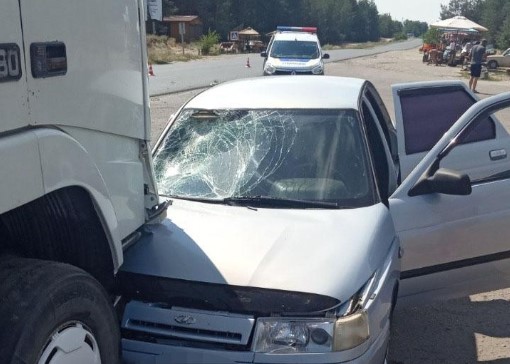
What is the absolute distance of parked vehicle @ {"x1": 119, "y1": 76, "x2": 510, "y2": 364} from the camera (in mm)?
2912

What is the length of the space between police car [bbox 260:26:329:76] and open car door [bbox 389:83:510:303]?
16.4 meters

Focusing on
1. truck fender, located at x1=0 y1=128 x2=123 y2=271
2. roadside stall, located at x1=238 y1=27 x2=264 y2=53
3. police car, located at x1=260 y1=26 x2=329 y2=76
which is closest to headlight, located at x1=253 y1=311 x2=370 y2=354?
truck fender, located at x1=0 y1=128 x2=123 y2=271

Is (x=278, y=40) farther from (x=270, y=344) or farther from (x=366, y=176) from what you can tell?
(x=270, y=344)

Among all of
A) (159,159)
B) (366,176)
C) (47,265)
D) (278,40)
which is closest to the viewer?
(47,265)

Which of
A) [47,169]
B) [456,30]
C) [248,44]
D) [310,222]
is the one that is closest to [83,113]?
[47,169]

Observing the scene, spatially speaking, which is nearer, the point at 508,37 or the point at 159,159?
the point at 159,159

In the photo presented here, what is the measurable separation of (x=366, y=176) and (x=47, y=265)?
2196mm

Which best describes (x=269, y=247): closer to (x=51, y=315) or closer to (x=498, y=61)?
(x=51, y=315)

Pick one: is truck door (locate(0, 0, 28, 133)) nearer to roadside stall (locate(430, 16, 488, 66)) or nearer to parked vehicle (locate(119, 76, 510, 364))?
parked vehicle (locate(119, 76, 510, 364))

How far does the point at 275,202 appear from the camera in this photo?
386cm

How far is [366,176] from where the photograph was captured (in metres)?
4.08

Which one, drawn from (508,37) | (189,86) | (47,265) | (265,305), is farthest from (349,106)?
(508,37)

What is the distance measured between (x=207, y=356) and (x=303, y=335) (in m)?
0.40

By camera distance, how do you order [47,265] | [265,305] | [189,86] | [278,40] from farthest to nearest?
1. [189,86]
2. [278,40]
3. [265,305]
4. [47,265]
